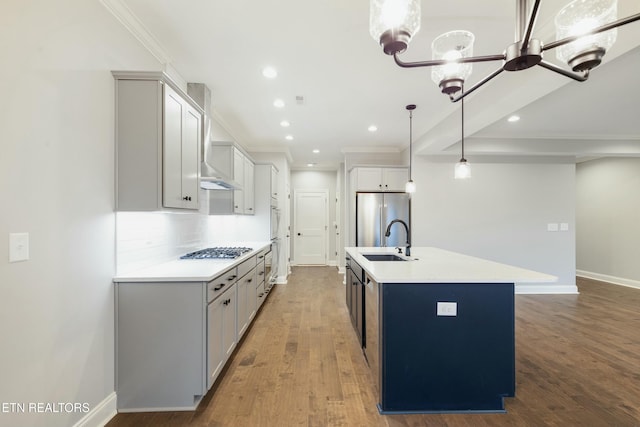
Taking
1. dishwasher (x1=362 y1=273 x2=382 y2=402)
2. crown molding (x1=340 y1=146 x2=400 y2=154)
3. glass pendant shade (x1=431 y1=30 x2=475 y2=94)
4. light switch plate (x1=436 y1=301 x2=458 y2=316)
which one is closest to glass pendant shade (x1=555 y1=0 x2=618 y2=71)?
glass pendant shade (x1=431 y1=30 x2=475 y2=94)

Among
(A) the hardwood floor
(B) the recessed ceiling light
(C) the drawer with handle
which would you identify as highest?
(B) the recessed ceiling light

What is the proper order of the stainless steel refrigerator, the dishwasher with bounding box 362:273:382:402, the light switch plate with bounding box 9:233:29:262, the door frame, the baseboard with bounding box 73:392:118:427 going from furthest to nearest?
the door frame, the stainless steel refrigerator, the dishwasher with bounding box 362:273:382:402, the baseboard with bounding box 73:392:118:427, the light switch plate with bounding box 9:233:29:262

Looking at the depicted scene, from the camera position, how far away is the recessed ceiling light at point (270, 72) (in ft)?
8.81

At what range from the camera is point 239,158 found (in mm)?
4012

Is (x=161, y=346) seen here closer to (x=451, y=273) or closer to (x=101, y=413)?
(x=101, y=413)

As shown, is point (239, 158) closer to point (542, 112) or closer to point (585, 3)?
point (585, 3)

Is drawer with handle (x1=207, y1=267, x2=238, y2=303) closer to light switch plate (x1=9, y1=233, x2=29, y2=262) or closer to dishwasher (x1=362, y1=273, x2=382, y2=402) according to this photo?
light switch plate (x1=9, y1=233, x2=29, y2=262)

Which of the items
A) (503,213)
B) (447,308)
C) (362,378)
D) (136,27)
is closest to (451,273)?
(447,308)

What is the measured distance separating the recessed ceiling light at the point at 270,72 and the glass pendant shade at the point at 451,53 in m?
1.66

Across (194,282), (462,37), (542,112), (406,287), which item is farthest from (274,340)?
(542,112)

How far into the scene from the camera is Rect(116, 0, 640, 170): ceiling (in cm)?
195

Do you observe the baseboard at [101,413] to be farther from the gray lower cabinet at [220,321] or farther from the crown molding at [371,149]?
the crown molding at [371,149]

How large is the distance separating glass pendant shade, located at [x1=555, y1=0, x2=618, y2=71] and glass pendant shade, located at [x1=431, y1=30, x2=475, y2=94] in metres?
0.39

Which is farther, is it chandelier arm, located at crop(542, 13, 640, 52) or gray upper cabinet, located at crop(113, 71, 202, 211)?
gray upper cabinet, located at crop(113, 71, 202, 211)
